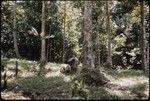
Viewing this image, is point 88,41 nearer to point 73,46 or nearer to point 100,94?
point 100,94

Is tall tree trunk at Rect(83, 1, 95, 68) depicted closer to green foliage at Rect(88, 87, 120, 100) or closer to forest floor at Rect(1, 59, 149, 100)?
forest floor at Rect(1, 59, 149, 100)

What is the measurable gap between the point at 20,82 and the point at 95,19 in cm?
2303

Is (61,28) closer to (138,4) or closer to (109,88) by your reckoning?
(138,4)

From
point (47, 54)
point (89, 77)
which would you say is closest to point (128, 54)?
point (47, 54)

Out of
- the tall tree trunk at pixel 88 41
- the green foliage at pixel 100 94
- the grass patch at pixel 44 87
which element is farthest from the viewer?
the tall tree trunk at pixel 88 41

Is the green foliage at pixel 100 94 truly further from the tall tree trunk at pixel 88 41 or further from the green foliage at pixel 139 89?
the tall tree trunk at pixel 88 41

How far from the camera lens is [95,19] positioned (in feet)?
140

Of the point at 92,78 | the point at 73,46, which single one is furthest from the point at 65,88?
the point at 73,46

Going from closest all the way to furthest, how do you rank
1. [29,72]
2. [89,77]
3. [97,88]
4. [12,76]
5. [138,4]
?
[97,88]
[89,77]
[12,76]
[29,72]
[138,4]

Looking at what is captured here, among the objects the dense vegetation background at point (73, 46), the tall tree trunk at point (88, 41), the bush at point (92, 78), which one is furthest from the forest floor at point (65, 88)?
the tall tree trunk at point (88, 41)

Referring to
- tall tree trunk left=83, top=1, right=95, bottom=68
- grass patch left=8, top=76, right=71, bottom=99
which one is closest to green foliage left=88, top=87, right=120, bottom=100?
grass patch left=8, top=76, right=71, bottom=99

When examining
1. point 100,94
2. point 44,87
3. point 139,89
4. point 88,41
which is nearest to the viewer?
point 100,94

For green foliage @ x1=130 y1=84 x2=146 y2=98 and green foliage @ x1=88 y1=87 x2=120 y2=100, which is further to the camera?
Answer: green foliage @ x1=130 y1=84 x2=146 y2=98

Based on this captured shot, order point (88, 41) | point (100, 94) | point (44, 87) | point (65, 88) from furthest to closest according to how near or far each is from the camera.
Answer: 1. point (88, 41)
2. point (44, 87)
3. point (65, 88)
4. point (100, 94)
